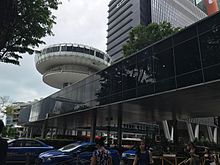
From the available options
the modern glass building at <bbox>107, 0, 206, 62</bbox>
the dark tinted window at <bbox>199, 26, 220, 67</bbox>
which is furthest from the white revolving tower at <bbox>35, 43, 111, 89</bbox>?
the modern glass building at <bbox>107, 0, 206, 62</bbox>

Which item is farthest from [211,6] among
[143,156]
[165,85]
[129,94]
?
[143,156]

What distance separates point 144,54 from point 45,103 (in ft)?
87.2

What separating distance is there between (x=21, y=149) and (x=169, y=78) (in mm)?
10302

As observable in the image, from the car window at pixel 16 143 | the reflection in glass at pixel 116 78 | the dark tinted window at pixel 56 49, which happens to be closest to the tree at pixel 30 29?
the car window at pixel 16 143

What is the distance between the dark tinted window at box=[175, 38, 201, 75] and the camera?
13.6 m

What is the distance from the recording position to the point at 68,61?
53875 millimetres

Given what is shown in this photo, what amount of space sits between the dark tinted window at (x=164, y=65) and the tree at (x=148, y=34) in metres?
13.8

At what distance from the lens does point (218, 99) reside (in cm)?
1720

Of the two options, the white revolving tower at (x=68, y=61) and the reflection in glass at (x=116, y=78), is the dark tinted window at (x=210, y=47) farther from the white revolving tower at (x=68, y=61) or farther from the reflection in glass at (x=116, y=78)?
the white revolving tower at (x=68, y=61)

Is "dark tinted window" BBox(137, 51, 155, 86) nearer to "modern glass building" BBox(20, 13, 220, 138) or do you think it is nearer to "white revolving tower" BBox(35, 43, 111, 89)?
"modern glass building" BBox(20, 13, 220, 138)

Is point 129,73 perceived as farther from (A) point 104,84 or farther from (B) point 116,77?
(A) point 104,84

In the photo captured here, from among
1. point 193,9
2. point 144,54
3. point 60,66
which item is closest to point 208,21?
point 144,54

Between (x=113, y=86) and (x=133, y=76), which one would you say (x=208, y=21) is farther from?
(x=113, y=86)

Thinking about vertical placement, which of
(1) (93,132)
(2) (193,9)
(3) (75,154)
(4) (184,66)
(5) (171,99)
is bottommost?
(3) (75,154)
